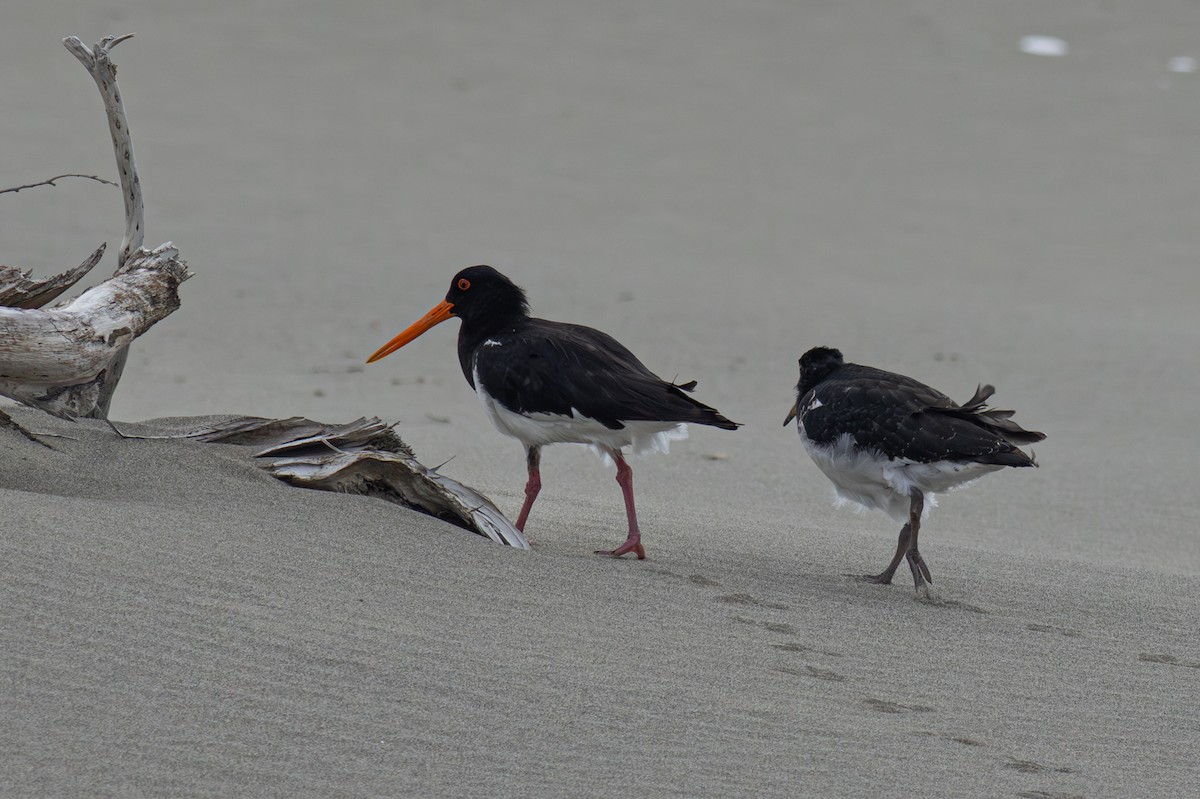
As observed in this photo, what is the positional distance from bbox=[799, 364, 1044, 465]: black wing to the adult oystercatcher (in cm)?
55

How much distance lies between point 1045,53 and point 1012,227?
23.6 feet

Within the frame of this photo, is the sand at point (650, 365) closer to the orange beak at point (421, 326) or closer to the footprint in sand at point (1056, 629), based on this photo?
the footprint in sand at point (1056, 629)

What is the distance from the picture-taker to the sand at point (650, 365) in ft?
11.1

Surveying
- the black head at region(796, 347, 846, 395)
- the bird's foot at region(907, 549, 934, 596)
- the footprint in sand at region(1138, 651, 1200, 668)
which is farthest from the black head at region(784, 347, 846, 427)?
the footprint in sand at region(1138, 651, 1200, 668)

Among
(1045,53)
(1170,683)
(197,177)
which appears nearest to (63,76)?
(197,177)

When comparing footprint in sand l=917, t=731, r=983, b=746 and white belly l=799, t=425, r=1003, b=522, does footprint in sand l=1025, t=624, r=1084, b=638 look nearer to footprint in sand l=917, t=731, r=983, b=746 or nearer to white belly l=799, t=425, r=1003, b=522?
white belly l=799, t=425, r=1003, b=522

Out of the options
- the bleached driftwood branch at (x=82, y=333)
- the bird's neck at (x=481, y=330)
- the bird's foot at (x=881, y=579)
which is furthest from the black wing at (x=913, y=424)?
the bleached driftwood branch at (x=82, y=333)

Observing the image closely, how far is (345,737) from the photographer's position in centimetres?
318

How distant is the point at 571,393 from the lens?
17.6ft

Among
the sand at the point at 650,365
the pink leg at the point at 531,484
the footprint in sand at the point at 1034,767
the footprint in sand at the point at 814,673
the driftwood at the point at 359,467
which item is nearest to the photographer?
the sand at the point at 650,365

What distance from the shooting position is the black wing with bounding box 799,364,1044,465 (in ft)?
17.0

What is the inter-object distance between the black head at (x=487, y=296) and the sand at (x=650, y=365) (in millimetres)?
985

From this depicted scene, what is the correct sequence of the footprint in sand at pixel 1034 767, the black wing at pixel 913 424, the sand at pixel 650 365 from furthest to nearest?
1. the black wing at pixel 913 424
2. the footprint in sand at pixel 1034 767
3. the sand at pixel 650 365

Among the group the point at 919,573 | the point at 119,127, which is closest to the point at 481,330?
the point at 119,127
